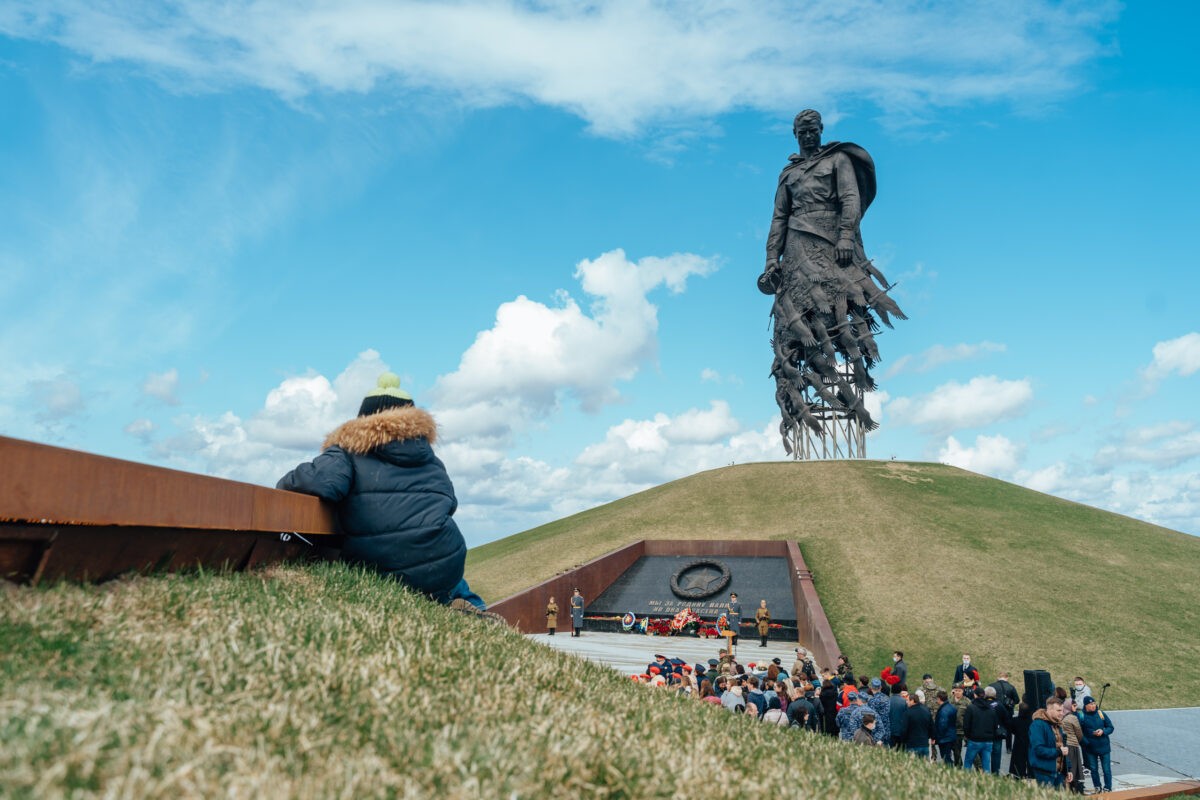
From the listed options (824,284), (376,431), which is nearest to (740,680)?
(376,431)

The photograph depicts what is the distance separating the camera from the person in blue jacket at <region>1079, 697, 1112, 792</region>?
35.9ft

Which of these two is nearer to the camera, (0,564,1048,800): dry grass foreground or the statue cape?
(0,564,1048,800): dry grass foreground

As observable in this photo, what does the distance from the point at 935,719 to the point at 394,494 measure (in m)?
8.95

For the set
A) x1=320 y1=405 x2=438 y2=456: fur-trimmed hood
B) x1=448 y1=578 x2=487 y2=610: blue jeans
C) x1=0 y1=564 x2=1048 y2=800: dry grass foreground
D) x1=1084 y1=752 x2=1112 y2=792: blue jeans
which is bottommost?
x1=1084 y1=752 x2=1112 y2=792: blue jeans

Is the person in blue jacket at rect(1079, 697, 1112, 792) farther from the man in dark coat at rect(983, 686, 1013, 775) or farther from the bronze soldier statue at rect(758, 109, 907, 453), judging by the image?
the bronze soldier statue at rect(758, 109, 907, 453)

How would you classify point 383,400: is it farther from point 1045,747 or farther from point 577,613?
point 577,613

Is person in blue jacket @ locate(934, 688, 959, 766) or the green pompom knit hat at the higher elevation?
the green pompom knit hat

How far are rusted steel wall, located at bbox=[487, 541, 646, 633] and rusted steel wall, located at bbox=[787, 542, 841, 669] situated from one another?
5524 millimetres

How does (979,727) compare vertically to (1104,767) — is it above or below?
above

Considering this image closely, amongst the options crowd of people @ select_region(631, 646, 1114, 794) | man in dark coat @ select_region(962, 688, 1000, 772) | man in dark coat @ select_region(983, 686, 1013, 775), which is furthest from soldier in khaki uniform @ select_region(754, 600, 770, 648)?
man in dark coat @ select_region(962, 688, 1000, 772)

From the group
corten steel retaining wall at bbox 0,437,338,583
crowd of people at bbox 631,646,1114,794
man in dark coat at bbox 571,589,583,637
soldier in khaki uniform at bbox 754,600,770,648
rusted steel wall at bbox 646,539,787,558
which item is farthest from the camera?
rusted steel wall at bbox 646,539,787,558

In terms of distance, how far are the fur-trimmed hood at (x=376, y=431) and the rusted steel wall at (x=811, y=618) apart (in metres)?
14.6

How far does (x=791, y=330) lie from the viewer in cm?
3588

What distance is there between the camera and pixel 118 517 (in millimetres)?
3461
